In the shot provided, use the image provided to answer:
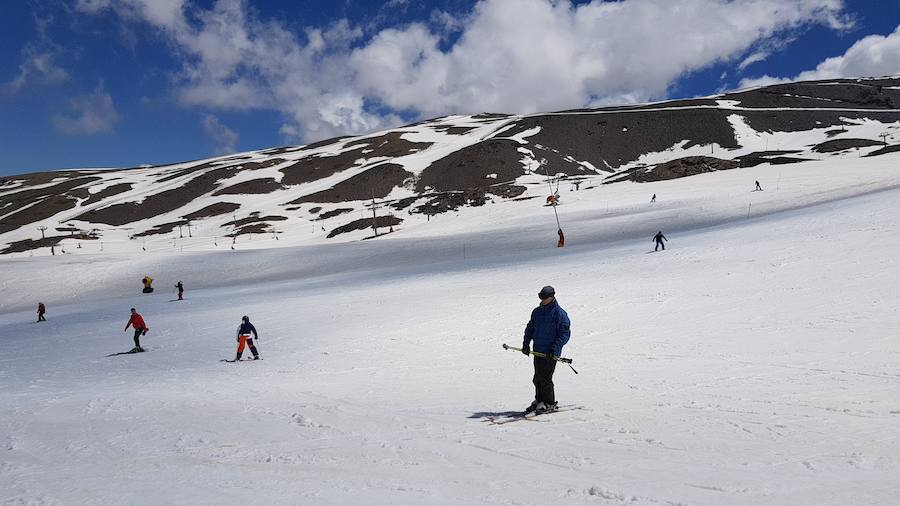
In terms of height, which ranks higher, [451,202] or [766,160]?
[766,160]

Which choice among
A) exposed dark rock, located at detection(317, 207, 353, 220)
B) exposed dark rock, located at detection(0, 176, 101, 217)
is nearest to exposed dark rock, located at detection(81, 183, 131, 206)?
exposed dark rock, located at detection(0, 176, 101, 217)

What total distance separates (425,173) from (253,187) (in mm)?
36669

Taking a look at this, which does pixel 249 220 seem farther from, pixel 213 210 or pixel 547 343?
pixel 547 343

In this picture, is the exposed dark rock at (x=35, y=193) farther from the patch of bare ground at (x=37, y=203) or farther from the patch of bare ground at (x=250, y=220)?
the patch of bare ground at (x=250, y=220)

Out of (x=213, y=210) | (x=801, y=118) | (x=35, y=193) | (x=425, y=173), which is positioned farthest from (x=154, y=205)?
(x=801, y=118)

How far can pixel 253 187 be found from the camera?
12431cm

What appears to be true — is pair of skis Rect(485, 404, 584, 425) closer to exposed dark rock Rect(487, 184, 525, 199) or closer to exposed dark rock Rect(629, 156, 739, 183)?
exposed dark rock Rect(629, 156, 739, 183)

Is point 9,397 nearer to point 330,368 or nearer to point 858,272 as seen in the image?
point 330,368

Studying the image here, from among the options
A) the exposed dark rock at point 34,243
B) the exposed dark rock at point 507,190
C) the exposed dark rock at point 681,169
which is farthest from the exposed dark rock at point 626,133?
the exposed dark rock at point 34,243

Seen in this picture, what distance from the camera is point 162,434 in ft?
25.1

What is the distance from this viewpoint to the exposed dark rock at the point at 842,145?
98287mm

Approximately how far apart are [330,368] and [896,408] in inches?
388

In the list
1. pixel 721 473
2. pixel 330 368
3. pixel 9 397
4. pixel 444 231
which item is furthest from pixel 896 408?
pixel 444 231

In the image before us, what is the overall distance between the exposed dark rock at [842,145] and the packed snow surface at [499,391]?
279ft
